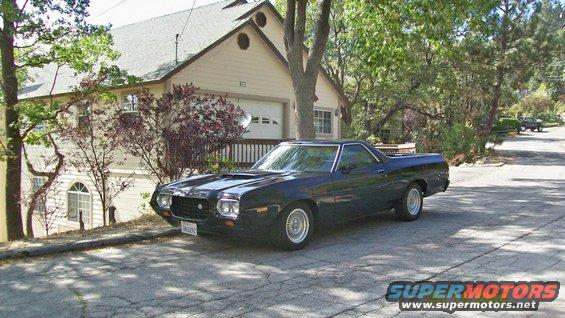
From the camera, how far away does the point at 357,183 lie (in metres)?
7.37

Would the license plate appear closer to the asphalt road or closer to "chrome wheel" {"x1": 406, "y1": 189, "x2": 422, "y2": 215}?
the asphalt road

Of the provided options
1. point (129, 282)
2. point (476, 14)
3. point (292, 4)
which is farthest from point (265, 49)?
point (129, 282)

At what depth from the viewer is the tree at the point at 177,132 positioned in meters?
9.66

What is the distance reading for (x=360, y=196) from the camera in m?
7.39

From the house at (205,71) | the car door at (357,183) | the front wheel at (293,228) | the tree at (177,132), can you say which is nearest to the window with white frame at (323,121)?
the house at (205,71)

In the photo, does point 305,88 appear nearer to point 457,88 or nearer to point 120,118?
point 120,118

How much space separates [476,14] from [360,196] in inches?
347

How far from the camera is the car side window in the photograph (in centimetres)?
745

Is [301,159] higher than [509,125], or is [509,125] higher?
[509,125]

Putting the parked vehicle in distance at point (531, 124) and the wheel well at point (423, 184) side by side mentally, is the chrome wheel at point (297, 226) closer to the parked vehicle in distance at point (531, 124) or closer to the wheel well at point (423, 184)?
the wheel well at point (423, 184)

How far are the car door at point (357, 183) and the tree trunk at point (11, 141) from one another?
24.6ft

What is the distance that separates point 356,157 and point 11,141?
7.94 m

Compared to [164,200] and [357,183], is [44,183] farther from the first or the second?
[357,183]

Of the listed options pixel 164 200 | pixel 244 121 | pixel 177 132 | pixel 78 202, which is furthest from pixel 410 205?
pixel 78 202
